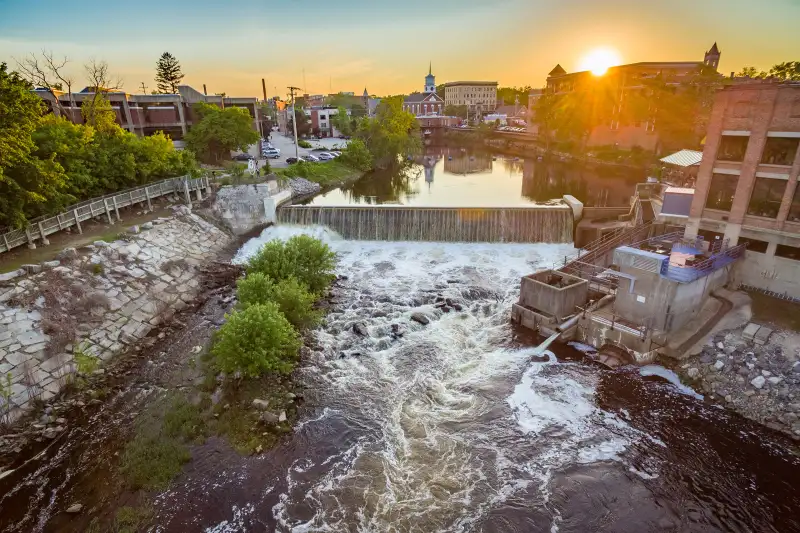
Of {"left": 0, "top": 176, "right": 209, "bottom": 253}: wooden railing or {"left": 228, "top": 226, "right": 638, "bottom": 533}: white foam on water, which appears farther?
{"left": 0, "top": 176, "right": 209, "bottom": 253}: wooden railing

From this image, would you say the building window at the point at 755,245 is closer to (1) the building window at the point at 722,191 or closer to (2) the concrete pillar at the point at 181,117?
(1) the building window at the point at 722,191

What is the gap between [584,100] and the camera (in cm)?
7950

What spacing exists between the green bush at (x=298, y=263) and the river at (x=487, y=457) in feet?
16.5

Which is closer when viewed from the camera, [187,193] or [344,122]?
[187,193]

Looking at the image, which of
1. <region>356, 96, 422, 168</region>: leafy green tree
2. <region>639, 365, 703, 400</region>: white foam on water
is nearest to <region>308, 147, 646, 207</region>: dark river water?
<region>356, 96, 422, 168</region>: leafy green tree

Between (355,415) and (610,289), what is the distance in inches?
592

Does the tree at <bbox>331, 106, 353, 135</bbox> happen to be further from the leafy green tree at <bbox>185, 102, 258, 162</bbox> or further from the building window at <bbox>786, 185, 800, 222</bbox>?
the building window at <bbox>786, 185, 800, 222</bbox>

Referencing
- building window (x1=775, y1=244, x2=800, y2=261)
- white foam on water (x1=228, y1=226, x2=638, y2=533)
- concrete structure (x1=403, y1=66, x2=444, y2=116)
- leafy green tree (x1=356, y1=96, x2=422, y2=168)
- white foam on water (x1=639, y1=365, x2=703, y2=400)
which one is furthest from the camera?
concrete structure (x1=403, y1=66, x2=444, y2=116)

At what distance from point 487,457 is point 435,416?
8.64 feet

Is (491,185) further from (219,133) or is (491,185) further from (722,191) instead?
(722,191)

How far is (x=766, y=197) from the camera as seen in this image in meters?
20.9

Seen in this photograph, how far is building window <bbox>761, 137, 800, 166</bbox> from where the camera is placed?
774 inches

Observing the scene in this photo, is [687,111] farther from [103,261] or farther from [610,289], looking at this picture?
[103,261]

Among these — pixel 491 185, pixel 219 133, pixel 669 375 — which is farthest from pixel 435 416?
pixel 219 133
